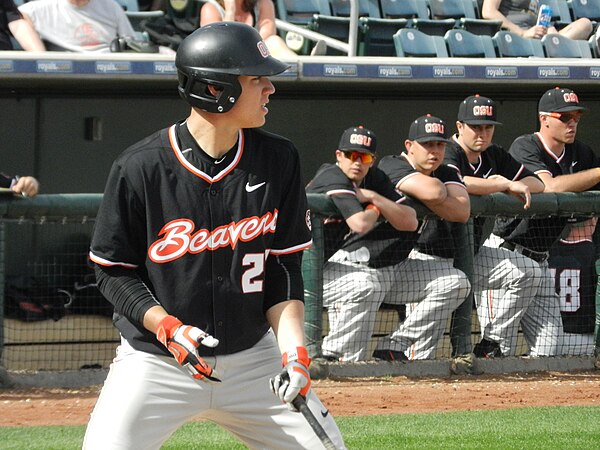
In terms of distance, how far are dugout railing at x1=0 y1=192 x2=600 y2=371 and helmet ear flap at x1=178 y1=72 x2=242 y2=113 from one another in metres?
3.14

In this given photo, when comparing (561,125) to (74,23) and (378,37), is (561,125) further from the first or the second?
(74,23)

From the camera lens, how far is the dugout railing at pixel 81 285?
5.80m

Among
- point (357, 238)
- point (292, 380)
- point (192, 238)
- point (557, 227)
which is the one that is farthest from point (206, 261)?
point (557, 227)

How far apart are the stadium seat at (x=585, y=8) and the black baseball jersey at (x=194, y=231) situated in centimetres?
729

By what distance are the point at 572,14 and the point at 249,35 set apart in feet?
24.3

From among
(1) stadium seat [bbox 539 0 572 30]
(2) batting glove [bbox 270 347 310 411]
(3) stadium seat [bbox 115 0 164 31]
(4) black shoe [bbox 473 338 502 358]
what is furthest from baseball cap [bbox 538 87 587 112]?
(2) batting glove [bbox 270 347 310 411]

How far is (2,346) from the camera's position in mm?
5832

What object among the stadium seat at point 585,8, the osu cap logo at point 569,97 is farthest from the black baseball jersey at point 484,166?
the stadium seat at point 585,8

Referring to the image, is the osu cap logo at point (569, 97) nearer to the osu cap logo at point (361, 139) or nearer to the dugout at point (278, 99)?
the dugout at point (278, 99)

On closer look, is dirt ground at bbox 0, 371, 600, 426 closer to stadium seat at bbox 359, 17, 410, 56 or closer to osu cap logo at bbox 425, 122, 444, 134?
osu cap logo at bbox 425, 122, 444, 134

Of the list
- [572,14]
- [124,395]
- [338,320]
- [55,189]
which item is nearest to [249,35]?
[124,395]

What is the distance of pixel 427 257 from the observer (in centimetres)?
637

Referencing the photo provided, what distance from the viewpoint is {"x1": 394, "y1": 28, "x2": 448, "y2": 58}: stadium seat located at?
323 inches

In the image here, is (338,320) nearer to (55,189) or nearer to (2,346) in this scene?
(2,346)
